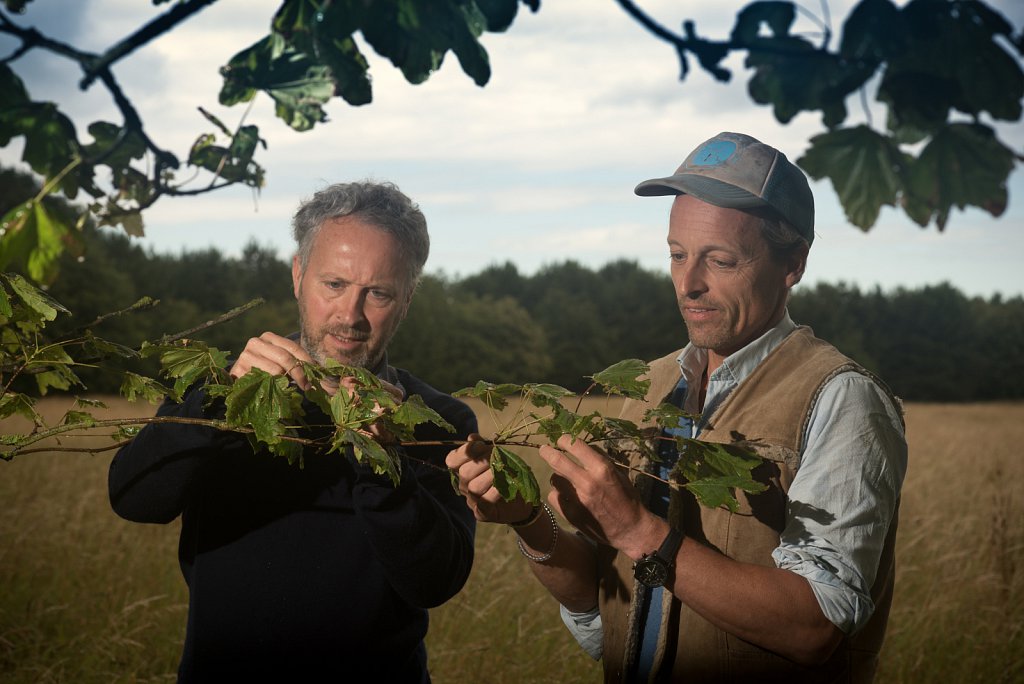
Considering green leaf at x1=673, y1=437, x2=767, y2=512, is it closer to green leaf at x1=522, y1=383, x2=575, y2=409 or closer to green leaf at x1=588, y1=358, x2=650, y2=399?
green leaf at x1=588, y1=358, x2=650, y2=399


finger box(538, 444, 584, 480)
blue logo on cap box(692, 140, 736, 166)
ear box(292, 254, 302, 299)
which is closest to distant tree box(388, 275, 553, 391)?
ear box(292, 254, 302, 299)

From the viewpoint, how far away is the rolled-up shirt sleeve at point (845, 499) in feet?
6.39

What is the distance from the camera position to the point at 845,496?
6.52 feet

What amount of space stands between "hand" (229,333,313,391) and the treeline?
28064 millimetres

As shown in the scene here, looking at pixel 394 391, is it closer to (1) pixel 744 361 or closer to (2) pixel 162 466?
(2) pixel 162 466

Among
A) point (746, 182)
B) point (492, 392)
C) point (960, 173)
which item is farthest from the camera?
point (746, 182)

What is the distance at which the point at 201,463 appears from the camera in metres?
2.26

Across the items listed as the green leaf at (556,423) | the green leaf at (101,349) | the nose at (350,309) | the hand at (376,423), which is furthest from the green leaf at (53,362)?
the green leaf at (556,423)

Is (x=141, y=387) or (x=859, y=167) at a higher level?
→ (x=859, y=167)

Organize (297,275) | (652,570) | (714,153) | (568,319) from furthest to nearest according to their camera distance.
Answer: (568,319)
(297,275)
(714,153)
(652,570)

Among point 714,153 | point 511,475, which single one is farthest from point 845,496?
point 714,153

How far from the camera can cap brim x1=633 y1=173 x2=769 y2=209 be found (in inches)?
87.4

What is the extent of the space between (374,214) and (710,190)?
3.58 feet

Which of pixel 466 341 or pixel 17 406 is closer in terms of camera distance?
pixel 17 406
